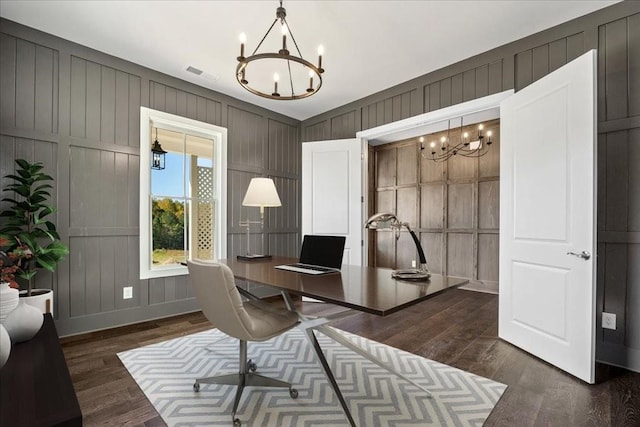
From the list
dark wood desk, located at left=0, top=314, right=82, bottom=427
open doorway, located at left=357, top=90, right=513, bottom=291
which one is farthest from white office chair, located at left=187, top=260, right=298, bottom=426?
open doorway, located at left=357, top=90, right=513, bottom=291

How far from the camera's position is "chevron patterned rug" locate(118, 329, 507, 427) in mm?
1705

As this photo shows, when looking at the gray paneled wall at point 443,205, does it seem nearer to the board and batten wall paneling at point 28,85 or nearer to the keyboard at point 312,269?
the keyboard at point 312,269

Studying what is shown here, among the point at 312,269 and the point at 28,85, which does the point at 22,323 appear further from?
the point at 28,85

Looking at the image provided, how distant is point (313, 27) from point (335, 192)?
2.14 m

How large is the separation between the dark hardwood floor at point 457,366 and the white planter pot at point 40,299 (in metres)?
Result: 0.40

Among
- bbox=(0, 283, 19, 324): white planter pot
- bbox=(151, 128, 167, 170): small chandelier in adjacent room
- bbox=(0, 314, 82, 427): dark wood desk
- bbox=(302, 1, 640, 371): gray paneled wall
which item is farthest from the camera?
bbox=(151, 128, 167, 170): small chandelier in adjacent room

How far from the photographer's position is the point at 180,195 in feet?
12.2

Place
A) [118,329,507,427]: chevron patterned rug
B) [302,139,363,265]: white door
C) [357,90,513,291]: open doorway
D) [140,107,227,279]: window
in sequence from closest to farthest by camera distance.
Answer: [118,329,507,427]: chevron patterned rug, [140,107,227,279]: window, [302,139,363,265]: white door, [357,90,513,291]: open doorway

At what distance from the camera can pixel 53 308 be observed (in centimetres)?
278

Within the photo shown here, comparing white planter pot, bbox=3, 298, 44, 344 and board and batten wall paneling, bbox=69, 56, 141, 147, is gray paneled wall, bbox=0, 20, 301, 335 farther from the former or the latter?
white planter pot, bbox=3, 298, 44, 344

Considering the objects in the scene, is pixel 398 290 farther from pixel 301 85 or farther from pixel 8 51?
pixel 8 51

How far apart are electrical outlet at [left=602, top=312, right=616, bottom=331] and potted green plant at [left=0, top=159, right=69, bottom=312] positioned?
438 centimetres

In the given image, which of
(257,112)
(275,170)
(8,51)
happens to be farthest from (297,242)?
(8,51)

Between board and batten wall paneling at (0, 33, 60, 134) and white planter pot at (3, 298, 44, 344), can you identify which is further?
board and batten wall paneling at (0, 33, 60, 134)
